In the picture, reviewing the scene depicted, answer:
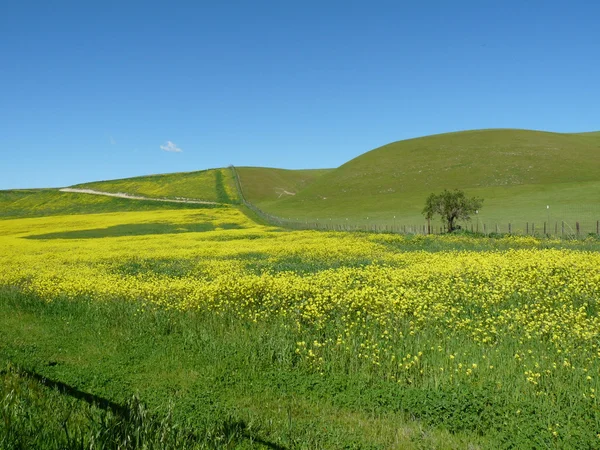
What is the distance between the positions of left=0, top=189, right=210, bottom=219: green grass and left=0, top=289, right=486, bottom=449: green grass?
92.0m

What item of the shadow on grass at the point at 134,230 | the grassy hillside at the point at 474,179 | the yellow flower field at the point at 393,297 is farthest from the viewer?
the grassy hillside at the point at 474,179

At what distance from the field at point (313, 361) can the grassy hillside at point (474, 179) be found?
38.8 m

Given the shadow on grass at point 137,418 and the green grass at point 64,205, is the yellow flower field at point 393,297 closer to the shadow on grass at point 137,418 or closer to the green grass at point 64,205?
the shadow on grass at point 137,418

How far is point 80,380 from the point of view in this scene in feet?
27.6

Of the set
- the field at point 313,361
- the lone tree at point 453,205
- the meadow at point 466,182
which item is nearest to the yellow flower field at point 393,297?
the field at point 313,361

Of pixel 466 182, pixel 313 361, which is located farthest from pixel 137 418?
pixel 466 182

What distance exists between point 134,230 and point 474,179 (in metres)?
69.1

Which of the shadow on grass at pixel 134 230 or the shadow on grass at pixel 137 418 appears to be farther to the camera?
the shadow on grass at pixel 134 230

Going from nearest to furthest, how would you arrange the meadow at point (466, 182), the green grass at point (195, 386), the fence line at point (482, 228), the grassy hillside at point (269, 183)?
the green grass at point (195, 386) < the fence line at point (482, 228) < the meadow at point (466, 182) < the grassy hillside at point (269, 183)

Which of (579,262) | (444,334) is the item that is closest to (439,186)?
(579,262)

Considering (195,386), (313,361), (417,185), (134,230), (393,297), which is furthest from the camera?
(417,185)

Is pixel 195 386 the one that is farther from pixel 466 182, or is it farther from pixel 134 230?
pixel 466 182

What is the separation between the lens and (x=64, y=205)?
11550 cm

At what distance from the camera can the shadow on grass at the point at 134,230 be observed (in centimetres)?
5738
